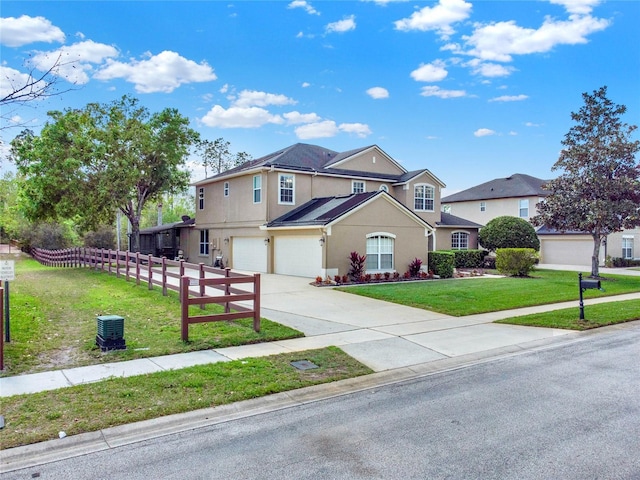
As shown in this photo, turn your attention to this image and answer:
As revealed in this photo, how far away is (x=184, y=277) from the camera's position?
27.0 ft

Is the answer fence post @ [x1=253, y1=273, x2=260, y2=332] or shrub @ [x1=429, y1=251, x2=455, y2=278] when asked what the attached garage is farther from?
fence post @ [x1=253, y1=273, x2=260, y2=332]

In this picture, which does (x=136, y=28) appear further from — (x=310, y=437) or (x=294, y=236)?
(x=310, y=437)

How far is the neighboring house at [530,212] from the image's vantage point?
33.0 meters

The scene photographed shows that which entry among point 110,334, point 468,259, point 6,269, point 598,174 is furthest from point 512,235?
point 6,269

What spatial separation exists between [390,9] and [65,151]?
64.0ft

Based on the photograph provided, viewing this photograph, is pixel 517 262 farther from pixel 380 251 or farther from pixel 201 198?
pixel 201 198

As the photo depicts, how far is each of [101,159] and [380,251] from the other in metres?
17.5

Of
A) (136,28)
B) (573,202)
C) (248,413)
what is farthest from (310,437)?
(573,202)

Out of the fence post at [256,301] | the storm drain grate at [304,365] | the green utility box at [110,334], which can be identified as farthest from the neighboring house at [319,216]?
the green utility box at [110,334]

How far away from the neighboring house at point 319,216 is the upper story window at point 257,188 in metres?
0.05

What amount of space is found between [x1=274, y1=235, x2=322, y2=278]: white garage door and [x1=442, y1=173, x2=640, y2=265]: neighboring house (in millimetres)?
16154

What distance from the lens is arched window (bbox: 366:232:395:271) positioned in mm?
20875

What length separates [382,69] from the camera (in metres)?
23.2

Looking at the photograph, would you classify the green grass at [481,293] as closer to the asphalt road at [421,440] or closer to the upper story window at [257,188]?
the asphalt road at [421,440]
